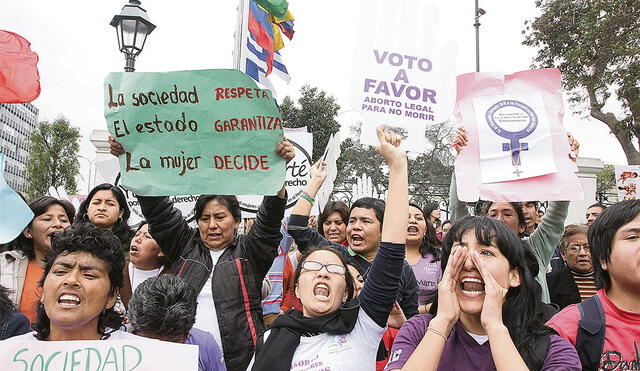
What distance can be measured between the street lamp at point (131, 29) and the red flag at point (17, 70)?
3.16 m

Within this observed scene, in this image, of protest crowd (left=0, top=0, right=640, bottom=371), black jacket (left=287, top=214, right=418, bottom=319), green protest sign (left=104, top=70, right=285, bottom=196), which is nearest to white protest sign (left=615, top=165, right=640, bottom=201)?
protest crowd (left=0, top=0, right=640, bottom=371)

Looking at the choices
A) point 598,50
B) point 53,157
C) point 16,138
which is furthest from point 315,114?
point 16,138

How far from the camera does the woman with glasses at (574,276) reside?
4105 mm

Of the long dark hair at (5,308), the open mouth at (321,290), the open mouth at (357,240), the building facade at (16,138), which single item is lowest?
the long dark hair at (5,308)

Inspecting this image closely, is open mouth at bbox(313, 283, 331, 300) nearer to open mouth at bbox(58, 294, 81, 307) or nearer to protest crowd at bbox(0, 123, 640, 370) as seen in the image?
protest crowd at bbox(0, 123, 640, 370)

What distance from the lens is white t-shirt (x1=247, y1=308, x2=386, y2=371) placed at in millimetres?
2344

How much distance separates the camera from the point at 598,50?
12.6m

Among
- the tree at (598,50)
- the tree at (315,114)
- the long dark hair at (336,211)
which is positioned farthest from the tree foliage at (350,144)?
the long dark hair at (336,211)

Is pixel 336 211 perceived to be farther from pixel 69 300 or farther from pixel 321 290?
pixel 69 300

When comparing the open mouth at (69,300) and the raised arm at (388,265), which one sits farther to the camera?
the raised arm at (388,265)

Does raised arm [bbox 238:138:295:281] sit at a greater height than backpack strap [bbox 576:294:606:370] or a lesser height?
greater

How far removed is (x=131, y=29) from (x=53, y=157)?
36.7 m

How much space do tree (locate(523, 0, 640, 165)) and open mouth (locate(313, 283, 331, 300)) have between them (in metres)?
11.7

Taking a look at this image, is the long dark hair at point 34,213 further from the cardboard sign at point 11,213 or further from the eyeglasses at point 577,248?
the eyeglasses at point 577,248
